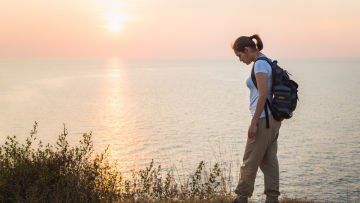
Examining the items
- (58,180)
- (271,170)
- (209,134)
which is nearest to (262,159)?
(271,170)

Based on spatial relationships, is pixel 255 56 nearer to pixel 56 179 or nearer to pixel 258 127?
pixel 258 127

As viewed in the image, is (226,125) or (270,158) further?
(226,125)

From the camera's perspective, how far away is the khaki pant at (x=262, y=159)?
249 inches

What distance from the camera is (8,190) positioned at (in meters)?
7.20

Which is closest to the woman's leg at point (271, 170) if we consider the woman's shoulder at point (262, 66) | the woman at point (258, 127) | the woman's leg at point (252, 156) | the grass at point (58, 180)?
the woman at point (258, 127)

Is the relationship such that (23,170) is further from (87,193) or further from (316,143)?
(316,143)

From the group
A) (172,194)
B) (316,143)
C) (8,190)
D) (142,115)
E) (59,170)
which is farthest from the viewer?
(142,115)

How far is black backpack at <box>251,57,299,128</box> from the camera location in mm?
6211

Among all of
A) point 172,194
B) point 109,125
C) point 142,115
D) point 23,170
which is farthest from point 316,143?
point 23,170

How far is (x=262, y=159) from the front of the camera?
22.0 feet

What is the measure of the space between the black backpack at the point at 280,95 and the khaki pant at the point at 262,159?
0.12 meters

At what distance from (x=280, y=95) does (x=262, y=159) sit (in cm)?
100

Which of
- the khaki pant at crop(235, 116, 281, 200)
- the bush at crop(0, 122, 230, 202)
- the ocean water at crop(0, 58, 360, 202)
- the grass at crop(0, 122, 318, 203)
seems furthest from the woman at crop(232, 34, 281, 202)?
the ocean water at crop(0, 58, 360, 202)

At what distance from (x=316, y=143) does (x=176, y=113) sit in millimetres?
23072
